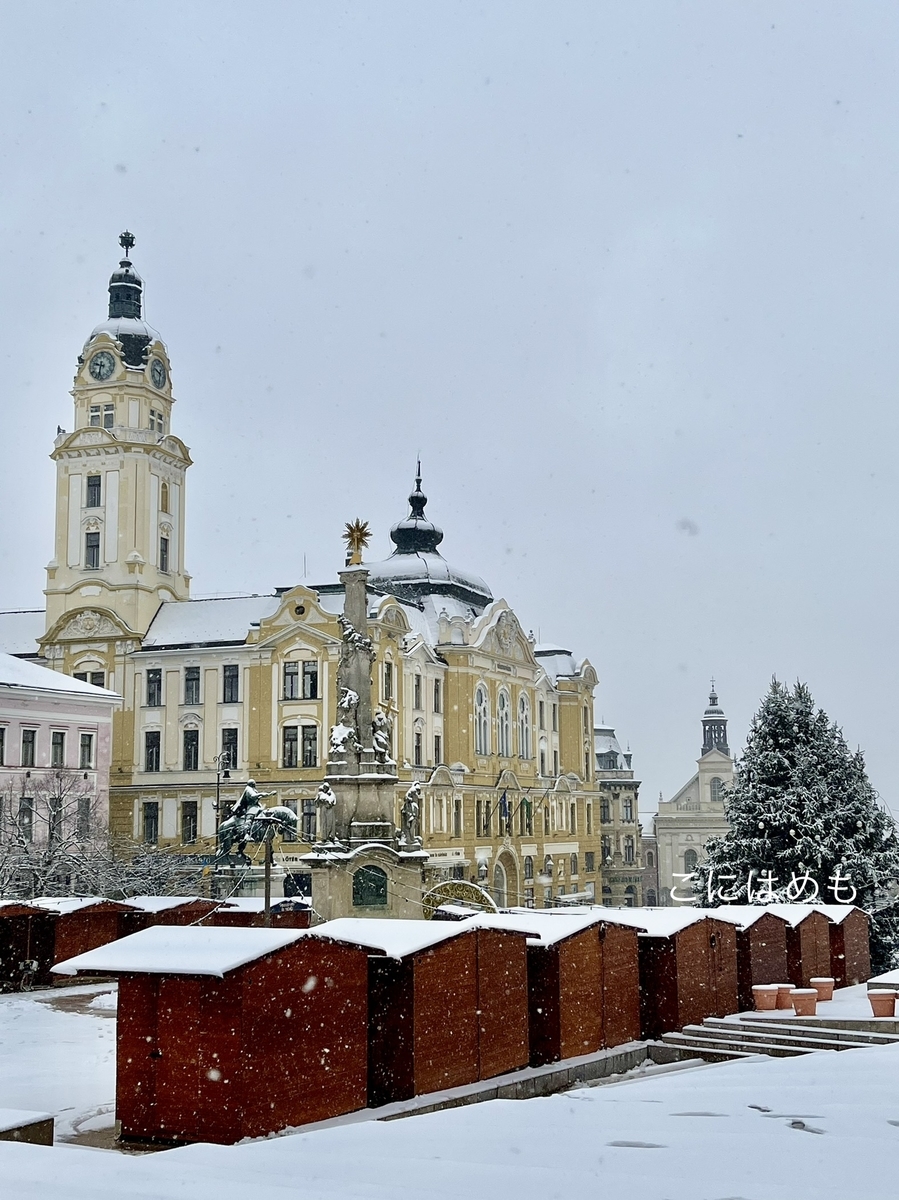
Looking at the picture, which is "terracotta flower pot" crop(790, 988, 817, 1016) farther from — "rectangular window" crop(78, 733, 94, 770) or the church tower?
the church tower

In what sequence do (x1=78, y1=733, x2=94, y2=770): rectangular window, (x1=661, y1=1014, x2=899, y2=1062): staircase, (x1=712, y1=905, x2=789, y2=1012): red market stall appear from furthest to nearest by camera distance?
(x1=78, y1=733, x2=94, y2=770): rectangular window < (x1=712, y1=905, x2=789, y2=1012): red market stall < (x1=661, y1=1014, x2=899, y2=1062): staircase

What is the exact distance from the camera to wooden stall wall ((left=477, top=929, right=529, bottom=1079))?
17047 mm

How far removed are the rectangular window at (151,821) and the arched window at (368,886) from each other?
A: 28019 millimetres

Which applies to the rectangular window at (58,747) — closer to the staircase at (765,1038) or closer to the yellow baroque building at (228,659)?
the yellow baroque building at (228,659)

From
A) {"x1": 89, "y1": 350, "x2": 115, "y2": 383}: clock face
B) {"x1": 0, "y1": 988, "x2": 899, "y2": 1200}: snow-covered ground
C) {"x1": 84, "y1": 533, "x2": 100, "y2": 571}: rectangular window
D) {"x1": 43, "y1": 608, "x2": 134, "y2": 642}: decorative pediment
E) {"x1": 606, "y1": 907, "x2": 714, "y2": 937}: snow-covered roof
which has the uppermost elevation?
{"x1": 89, "y1": 350, "x2": 115, "y2": 383}: clock face

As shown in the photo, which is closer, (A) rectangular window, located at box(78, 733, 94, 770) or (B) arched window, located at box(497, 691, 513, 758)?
(A) rectangular window, located at box(78, 733, 94, 770)

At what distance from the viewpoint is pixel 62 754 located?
171 feet

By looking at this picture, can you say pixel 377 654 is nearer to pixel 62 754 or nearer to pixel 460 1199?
pixel 62 754

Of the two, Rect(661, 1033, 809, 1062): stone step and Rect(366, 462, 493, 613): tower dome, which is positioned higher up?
Rect(366, 462, 493, 613): tower dome

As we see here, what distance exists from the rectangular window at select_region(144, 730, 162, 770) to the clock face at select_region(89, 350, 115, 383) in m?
16.2

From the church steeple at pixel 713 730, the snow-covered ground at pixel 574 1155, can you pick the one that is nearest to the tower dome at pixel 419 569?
the snow-covered ground at pixel 574 1155

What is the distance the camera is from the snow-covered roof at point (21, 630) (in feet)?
212

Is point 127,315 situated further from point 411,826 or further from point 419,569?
point 411,826

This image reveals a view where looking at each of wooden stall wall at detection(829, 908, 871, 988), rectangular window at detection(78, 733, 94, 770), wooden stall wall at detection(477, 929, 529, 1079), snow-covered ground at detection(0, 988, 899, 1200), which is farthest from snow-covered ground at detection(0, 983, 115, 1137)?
rectangular window at detection(78, 733, 94, 770)
